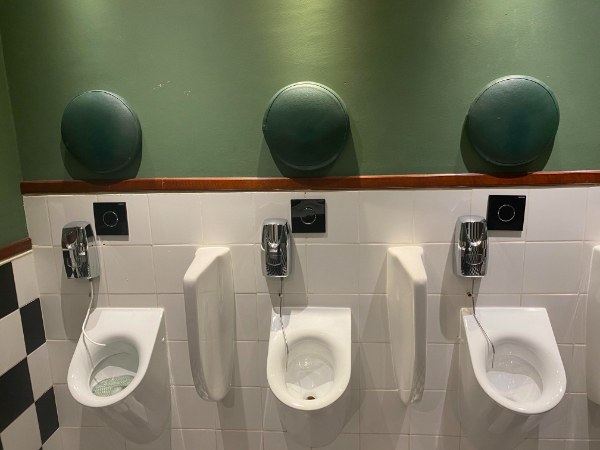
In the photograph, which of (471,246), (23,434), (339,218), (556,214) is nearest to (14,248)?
(23,434)

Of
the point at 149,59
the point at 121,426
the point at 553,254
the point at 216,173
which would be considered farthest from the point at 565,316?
the point at 149,59

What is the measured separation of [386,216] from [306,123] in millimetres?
444

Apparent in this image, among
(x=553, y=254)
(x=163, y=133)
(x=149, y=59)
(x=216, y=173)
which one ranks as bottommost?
(x=553, y=254)

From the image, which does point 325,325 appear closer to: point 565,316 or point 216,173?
point 216,173

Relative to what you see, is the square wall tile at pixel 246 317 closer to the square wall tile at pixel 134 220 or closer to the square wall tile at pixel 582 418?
the square wall tile at pixel 134 220

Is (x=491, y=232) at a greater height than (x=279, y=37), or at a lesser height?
lesser

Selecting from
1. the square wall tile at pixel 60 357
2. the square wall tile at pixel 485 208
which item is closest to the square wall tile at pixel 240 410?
the square wall tile at pixel 60 357

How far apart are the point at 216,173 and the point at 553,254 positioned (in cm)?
127

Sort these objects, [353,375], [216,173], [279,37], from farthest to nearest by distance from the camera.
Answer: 1. [353,375]
2. [216,173]
3. [279,37]

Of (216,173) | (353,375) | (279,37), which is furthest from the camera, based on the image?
(353,375)

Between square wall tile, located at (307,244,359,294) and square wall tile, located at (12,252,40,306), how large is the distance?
1.08 m

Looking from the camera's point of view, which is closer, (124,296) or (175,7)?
(175,7)

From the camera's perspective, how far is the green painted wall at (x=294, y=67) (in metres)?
1.40

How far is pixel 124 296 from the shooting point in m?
1.65
